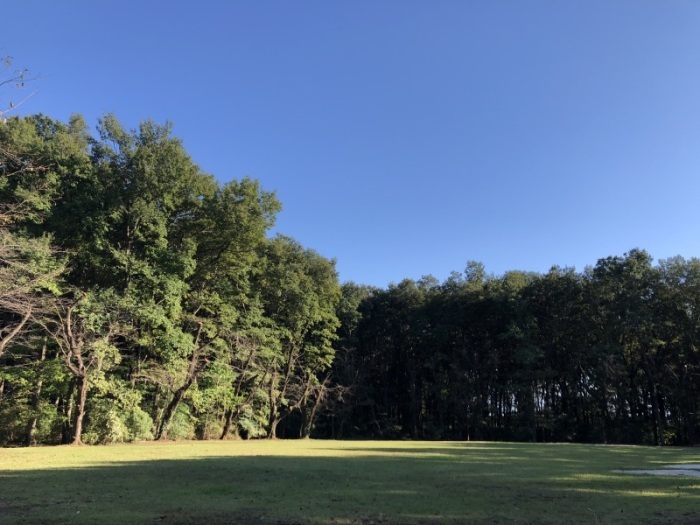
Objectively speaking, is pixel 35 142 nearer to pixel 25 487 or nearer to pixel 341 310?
pixel 25 487

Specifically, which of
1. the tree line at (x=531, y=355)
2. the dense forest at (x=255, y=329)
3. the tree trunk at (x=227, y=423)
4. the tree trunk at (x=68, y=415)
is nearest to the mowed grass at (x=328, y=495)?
the dense forest at (x=255, y=329)

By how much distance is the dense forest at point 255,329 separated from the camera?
28656 millimetres

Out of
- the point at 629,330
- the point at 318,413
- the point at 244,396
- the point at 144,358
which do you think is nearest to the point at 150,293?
the point at 144,358

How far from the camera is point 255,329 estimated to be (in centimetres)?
4256

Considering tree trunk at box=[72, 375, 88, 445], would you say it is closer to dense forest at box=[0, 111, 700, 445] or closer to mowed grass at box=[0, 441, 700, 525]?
dense forest at box=[0, 111, 700, 445]

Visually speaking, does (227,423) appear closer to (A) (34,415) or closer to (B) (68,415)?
(B) (68,415)

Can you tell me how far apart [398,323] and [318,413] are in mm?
15512

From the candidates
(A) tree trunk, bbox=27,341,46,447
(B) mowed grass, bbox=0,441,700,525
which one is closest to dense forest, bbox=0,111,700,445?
(A) tree trunk, bbox=27,341,46,447

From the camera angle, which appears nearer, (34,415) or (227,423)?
(34,415)

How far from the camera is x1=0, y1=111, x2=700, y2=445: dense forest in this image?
28.7 meters

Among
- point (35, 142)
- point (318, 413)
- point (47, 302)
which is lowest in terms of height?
point (318, 413)

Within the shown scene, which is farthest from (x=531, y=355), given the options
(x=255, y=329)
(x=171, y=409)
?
(x=171, y=409)

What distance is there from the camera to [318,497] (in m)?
9.65

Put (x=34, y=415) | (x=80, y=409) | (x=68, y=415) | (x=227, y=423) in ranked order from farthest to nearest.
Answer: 1. (x=227, y=423)
2. (x=68, y=415)
3. (x=34, y=415)
4. (x=80, y=409)
